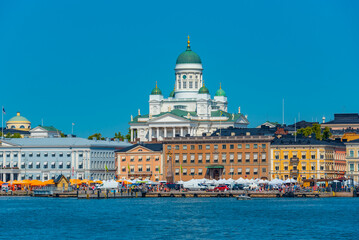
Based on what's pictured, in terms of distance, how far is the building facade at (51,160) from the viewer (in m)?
196

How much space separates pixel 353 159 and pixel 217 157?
70.4 feet

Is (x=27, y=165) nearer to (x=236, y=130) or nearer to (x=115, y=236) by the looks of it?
(x=236, y=130)

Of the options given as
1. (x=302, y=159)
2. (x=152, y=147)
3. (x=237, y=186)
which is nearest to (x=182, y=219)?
(x=237, y=186)

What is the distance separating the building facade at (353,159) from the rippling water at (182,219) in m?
33.3

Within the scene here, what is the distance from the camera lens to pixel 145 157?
617 ft

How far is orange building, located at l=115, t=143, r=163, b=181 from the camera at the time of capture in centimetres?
18688

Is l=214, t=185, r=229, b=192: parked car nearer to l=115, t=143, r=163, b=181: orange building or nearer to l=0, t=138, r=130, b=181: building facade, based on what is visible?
l=115, t=143, r=163, b=181: orange building

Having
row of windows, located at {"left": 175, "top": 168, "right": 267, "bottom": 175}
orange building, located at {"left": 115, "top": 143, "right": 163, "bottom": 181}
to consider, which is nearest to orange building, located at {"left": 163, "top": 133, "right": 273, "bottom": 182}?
row of windows, located at {"left": 175, "top": 168, "right": 267, "bottom": 175}

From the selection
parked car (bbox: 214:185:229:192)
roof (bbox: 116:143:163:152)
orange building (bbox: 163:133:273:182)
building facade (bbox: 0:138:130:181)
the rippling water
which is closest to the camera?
the rippling water

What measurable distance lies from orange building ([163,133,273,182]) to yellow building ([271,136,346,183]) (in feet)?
5.20

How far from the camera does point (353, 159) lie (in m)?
178

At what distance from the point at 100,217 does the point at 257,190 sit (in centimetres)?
4647

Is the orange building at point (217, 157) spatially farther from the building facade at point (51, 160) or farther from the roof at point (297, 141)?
the building facade at point (51, 160)

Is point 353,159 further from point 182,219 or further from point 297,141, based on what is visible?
point 182,219
